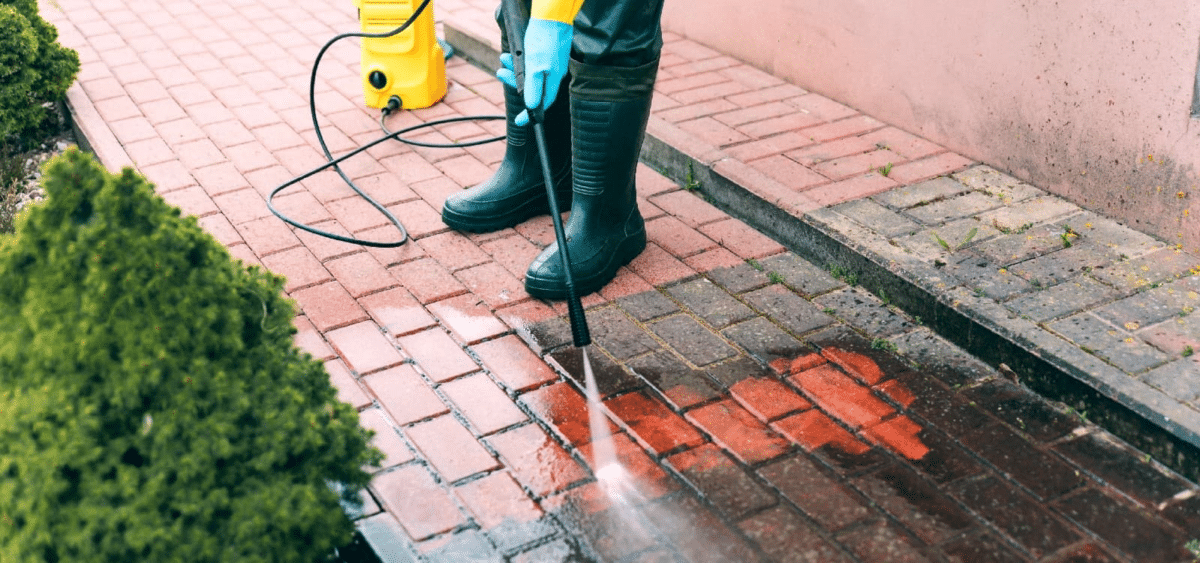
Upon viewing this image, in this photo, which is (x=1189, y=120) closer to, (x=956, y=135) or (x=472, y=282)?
(x=956, y=135)

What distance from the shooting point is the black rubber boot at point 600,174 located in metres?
3.51

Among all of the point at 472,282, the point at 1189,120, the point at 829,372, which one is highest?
the point at 1189,120

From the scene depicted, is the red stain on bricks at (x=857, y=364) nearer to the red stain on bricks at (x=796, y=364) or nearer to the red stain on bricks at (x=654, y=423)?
the red stain on bricks at (x=796, y=364)

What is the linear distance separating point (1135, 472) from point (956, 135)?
1972 millimetres

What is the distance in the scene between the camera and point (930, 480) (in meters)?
2.71

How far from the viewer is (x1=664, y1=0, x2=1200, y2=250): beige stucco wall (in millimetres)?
3588

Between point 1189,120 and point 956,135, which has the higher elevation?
point 1189,120

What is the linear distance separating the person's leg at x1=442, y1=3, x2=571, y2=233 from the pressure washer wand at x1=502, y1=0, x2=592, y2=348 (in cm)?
65

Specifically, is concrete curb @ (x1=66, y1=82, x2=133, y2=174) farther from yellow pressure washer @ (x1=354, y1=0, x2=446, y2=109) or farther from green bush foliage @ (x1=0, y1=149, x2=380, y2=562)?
green bush foliage @ (x1=0, y1=149, x2=380, y2=562)

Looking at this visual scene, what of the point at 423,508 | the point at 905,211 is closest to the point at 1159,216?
the point at 905,211

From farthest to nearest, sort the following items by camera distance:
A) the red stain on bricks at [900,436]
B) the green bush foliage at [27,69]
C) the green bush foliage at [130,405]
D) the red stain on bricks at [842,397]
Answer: the green bush foliage at [27,69], the red stain on bricks at [842,397], the red stain on bricks at [900,436], the green bush foliage at [130,405]

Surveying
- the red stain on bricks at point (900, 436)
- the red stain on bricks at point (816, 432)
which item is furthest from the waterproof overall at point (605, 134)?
the red stain on bricks at point (900, 436)

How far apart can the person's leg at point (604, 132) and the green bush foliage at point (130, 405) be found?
1515mm

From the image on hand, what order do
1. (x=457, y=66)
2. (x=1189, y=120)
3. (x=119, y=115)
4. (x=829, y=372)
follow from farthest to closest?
1. (x=457, y=66)
2. (x=119, y=115)
3. (x=1189, y=120)
4. (x=829, y=372)
